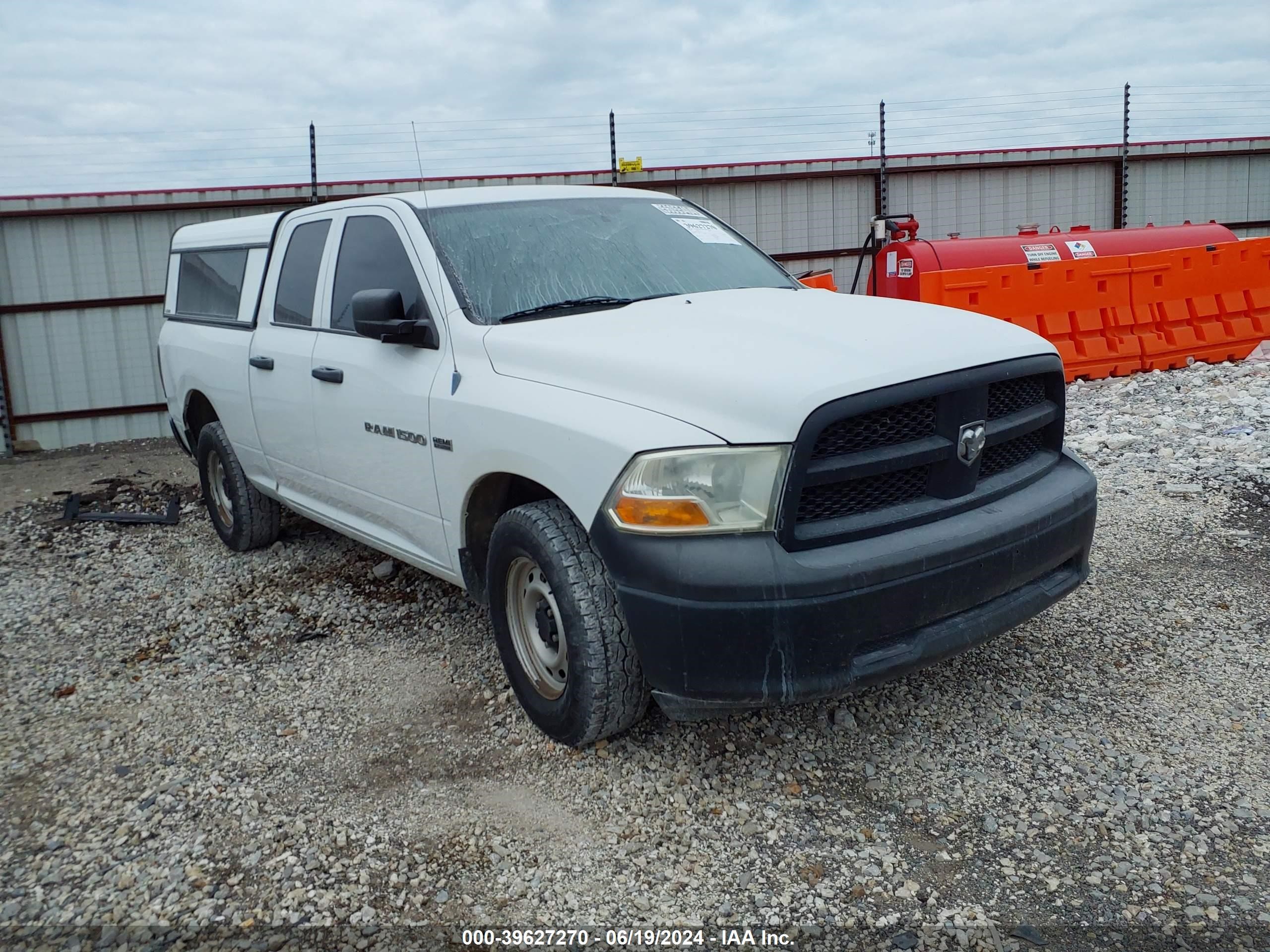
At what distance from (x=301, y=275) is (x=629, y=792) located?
9.77ft

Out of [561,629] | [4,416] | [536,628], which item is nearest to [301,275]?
[536,628]

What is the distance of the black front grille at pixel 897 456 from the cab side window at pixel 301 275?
9.06 feet

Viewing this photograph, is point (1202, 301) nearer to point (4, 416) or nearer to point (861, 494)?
point (861, 494)

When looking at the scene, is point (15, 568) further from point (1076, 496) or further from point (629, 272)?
point (1076, 496)

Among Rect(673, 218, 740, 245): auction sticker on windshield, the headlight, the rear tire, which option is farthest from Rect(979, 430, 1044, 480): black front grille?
the rear tire

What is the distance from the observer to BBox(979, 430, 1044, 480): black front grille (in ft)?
10.9

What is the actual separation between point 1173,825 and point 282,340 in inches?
160

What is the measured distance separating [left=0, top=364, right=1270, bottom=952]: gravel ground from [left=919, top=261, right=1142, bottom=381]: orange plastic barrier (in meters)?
5.03

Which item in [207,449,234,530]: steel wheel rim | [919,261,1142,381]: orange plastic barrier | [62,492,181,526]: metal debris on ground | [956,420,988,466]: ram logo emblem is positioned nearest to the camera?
[956,420,988,466]: ram logo emblem

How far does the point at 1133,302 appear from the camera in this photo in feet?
33.3

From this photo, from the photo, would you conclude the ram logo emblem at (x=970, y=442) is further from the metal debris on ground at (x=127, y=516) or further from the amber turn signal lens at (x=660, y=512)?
the metal debris on ground at (x=127, y=516)

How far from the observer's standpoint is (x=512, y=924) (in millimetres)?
2656

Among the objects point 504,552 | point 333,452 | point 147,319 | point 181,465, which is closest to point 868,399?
point 504,552

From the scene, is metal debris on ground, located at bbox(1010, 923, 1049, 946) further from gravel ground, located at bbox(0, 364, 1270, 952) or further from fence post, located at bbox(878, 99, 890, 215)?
fence post, located at bbox(878, 99, 890, 215)
